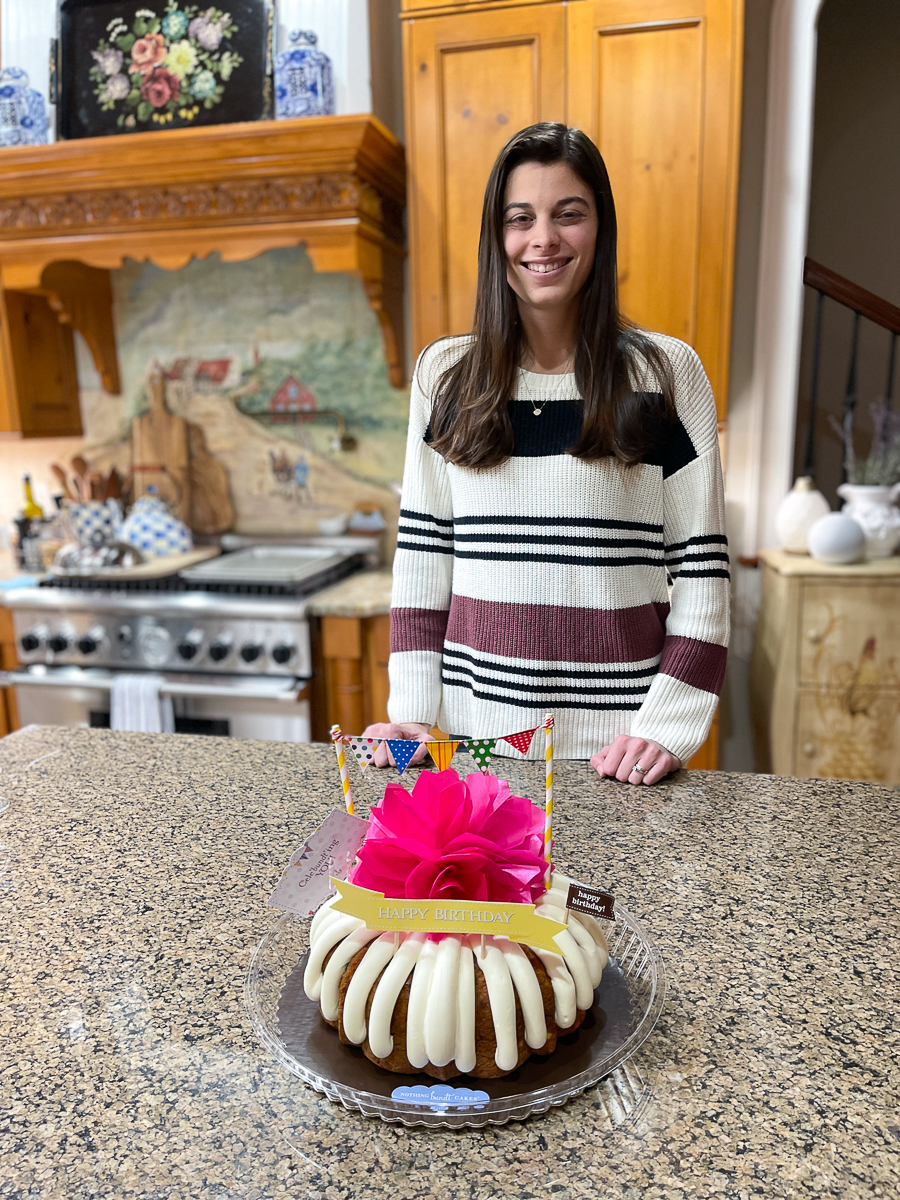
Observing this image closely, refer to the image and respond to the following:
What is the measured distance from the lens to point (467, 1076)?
0.55 metres

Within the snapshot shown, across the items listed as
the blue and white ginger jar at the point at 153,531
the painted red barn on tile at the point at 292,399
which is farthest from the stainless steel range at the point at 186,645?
the painted red barn on tile at the point at 292,399

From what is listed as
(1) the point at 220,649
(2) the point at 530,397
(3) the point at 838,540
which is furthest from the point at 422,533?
(3) the point at 838,540

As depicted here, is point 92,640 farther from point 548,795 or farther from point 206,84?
point 548,795

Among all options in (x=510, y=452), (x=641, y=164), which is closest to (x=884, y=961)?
(x=510, y=452)

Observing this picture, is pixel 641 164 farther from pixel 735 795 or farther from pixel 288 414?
pixel 735 795

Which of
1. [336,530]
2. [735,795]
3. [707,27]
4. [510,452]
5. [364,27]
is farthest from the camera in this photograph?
[336,530]

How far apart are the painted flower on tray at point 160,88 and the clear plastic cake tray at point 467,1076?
2.46 m

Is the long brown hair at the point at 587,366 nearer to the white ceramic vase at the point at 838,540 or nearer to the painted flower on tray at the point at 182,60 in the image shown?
the white ceramic vase at the point at 838,540

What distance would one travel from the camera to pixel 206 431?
2893 millimetres

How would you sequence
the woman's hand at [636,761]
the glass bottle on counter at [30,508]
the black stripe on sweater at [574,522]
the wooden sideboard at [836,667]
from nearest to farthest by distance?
the woman's hand at [636,761] → the black stripe on sweater at [574,522] → the wooden sideboard at [836,667] → the glass bottle on counter at [30,508]

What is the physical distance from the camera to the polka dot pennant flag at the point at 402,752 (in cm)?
62

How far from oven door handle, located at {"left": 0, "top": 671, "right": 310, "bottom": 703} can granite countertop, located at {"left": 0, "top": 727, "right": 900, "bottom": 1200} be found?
1.24 meters

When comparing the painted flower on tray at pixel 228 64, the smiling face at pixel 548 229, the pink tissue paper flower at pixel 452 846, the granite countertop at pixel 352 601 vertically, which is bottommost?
the granite countertop at pixel 352 601

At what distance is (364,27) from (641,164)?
2.72 feet
